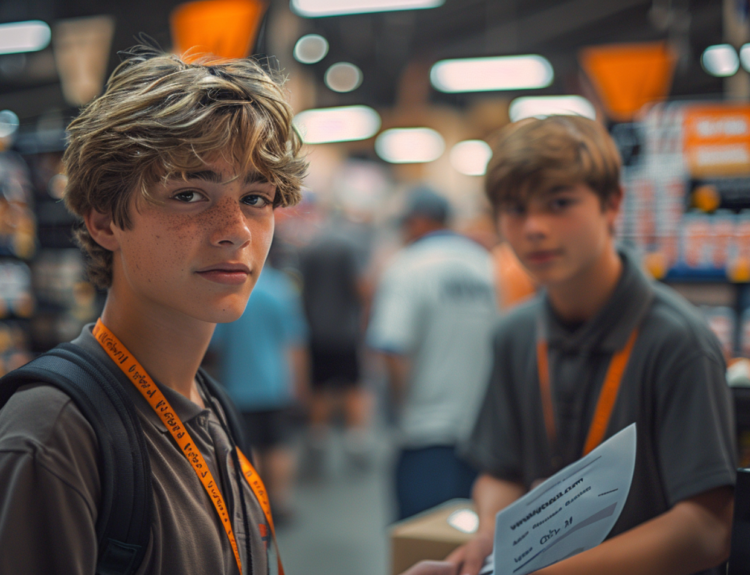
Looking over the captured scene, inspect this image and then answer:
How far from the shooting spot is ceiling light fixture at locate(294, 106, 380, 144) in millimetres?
9375

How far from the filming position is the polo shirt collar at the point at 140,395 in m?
1.04

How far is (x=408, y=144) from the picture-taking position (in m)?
12.9

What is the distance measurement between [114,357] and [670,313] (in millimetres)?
1149

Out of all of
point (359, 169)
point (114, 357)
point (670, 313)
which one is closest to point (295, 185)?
Result: point (114, 357)

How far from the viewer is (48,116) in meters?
4.08

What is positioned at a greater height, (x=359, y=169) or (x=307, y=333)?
(x=359, y=169)

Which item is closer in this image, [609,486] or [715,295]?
[609,486]

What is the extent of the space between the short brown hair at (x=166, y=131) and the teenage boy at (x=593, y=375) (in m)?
0.72

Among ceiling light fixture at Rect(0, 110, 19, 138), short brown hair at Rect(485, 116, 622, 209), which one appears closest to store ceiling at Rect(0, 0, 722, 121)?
ceiling light fixture at Rect(0, 110, 19, 138)

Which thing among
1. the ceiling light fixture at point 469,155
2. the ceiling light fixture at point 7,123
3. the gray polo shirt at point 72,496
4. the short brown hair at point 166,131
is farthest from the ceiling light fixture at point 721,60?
the ceiling light fixture at point 469,155

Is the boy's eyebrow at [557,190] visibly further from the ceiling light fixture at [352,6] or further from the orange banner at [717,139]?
the ceiling light fixture at [352,6]

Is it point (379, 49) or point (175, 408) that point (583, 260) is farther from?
point (379, 49)

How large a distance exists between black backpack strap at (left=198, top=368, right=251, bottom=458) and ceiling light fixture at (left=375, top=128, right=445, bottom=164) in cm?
1156

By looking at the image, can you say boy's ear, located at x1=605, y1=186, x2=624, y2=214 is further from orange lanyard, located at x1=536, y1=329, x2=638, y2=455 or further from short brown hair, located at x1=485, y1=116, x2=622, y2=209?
orange lanyard, located at x1=536, y1=329, x2=638, y2=455
